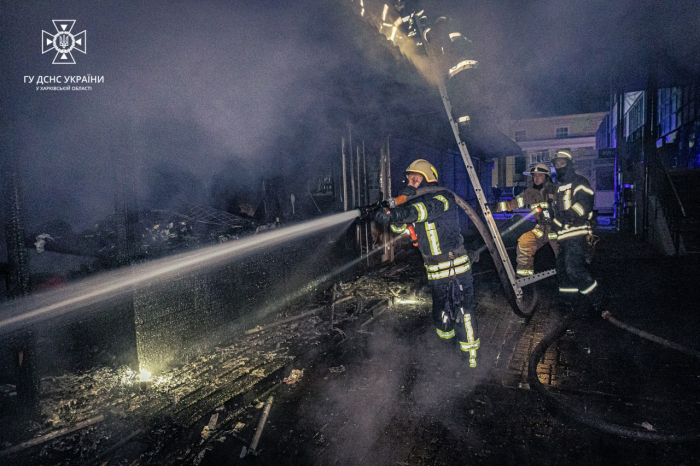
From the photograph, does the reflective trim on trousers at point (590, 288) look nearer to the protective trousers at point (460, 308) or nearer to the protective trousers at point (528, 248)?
the protective trousers at point (528, 248)

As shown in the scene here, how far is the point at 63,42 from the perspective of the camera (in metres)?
3.70

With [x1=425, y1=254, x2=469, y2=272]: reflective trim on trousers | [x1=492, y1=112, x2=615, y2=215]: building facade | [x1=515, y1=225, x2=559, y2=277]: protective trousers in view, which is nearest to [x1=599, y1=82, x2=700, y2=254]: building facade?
[x1=515, y1=225, x2=559, y2=277]: protective trousers

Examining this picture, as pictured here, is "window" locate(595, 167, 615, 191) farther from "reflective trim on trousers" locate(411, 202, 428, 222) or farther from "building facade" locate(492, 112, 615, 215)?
"reflective trim on trousers" locate(411, 202, 428, 222)

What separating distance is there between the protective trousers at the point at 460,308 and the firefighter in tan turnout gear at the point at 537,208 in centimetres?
228

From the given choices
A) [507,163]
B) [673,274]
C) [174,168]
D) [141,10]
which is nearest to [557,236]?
[673,274]

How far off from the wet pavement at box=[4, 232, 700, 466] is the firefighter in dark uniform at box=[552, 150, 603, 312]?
0.48 metres

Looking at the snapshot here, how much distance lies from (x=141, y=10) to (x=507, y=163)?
36.3 m

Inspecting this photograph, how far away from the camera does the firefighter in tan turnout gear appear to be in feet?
18.6

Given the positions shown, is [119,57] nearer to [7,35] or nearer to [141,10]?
[141,10]

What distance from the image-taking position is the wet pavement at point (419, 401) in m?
2.59

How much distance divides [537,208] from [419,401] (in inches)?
159

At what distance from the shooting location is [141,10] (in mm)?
3742

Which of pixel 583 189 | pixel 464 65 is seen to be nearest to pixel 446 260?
pixel 464 65

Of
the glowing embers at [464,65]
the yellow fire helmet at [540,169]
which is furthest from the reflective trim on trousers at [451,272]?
the yellow fire helmet at [540,169]
